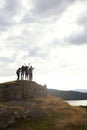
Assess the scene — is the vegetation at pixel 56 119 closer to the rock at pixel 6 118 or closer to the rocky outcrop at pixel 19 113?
the rocky outcrop at pixel 19 113

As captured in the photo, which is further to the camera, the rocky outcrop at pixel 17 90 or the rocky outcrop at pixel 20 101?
the rocky outcrop at pixel 17 90

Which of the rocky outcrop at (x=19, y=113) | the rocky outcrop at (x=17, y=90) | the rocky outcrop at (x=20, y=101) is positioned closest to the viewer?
the rocky outcrop at (x=19, y=113)

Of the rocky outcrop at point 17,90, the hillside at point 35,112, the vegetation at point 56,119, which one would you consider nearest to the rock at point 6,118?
the hillside at point 35,112

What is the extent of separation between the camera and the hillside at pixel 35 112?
1791 inches

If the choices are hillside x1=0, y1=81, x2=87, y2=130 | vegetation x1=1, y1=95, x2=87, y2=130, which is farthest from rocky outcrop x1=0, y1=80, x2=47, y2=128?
vegetation x1=1, y1=95, x2=87, y2=130

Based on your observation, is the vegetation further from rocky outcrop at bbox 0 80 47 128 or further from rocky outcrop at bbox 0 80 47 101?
rocky outcrop at bbox 0 80 47 101

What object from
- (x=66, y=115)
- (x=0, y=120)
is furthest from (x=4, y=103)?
(x=66, y=115)

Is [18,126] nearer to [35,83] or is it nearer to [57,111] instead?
[57,111]

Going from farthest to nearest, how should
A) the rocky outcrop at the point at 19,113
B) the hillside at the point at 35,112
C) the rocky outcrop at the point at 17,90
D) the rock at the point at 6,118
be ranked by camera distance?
the rocky outcrop at the point at 17,90, the rocky outcrop at the point at 19,113, the hillside at the point at 35,112, the rock at the point at 6,118

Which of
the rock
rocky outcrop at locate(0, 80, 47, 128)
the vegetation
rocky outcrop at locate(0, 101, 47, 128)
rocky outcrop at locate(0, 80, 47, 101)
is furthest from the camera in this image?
rocky outcrop at locate(0, 80, 47, 101)

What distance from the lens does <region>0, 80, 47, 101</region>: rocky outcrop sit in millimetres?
53969

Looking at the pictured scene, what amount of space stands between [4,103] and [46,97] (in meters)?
8.83

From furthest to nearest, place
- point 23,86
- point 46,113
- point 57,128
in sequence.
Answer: point 23,86 < point 46,113 < point 57,128

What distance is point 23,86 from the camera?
54.4m
